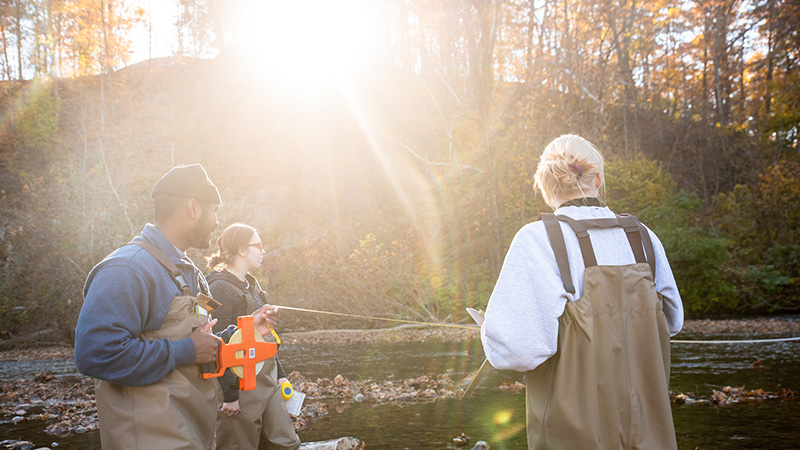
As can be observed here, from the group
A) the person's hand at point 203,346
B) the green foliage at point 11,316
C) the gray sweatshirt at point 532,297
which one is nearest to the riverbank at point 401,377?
the green foliage at point 11,316

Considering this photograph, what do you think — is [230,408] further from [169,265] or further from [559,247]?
[559,247]

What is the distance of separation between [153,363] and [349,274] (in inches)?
696

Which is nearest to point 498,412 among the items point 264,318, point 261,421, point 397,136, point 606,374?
point 261,421

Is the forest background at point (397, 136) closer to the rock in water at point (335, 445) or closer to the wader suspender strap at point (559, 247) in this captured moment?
the rock in water at point (335, 445)

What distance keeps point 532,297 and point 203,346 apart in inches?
56.0

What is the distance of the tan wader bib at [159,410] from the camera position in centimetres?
223

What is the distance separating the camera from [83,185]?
23.5m

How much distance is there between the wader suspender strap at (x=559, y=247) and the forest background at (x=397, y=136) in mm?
16183

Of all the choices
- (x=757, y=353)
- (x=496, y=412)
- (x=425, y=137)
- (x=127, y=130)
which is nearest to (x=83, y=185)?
(x=127, y=130)

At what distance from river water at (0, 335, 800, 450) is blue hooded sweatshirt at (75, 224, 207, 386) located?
393 cm

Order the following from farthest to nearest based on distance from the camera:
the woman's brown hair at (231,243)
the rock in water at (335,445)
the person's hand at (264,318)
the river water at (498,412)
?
1. the river water at (498,412)
2. the rock in water at (335,445)
3. the woman's brown hair at (231,243)
4. the person's hand at (264,318)

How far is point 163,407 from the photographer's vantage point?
7.46ft

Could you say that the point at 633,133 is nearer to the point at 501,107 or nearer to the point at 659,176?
the point at 659,176

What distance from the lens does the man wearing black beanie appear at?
7.18ft
